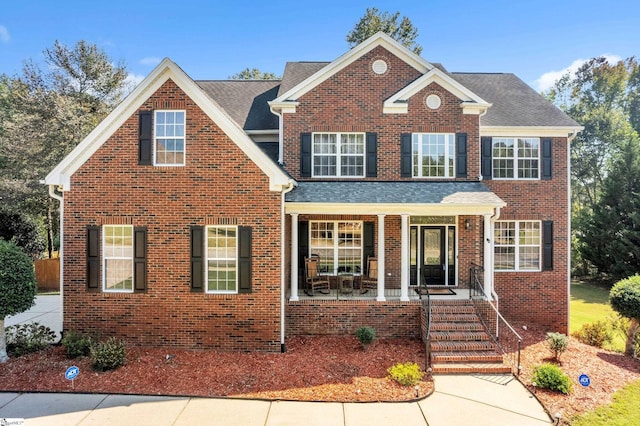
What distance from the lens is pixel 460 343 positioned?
9234 mm

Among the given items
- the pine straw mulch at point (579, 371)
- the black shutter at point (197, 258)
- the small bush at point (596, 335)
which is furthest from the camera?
the small bush at point (596, 335)

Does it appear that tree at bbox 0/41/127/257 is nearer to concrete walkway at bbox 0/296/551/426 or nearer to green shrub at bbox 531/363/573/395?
concrete walkway at bbox 0/296/551/426

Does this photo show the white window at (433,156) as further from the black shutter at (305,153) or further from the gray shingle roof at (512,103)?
the black shutter at (305,153)

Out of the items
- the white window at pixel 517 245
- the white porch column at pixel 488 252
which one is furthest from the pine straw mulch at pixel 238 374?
the white window at pixel 517 245

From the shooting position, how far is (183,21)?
47.4 ft

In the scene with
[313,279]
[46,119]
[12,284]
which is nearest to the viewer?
[12,284]

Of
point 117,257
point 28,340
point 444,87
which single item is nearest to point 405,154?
point 444,87

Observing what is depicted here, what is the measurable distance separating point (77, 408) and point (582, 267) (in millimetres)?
32433

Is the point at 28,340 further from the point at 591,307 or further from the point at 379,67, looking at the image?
the point at 591,307

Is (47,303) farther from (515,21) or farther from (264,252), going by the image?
(515,21)

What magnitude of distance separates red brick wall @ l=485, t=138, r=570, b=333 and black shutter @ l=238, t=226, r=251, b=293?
862 centimetres

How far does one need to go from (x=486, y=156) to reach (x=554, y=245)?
156 inches

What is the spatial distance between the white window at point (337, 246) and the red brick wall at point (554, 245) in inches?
197

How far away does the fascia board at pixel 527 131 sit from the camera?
12.3 metres
